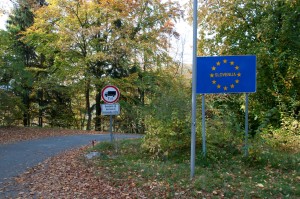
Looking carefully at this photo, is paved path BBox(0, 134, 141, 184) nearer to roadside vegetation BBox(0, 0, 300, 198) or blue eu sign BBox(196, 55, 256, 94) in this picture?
roadside vegetation BBox(0, 0, 300, 198)

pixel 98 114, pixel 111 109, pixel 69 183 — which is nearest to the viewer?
pixel 69 183

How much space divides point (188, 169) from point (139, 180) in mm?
1344

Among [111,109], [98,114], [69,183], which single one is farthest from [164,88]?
[98,114]

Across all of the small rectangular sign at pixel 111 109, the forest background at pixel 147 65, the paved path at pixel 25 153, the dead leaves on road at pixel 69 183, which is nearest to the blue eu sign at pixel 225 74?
the forest background at pixel 147 65

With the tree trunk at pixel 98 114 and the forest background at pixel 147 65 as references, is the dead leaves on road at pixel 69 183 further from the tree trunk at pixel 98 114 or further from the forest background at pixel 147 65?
the tree trunk at pixel 98 114

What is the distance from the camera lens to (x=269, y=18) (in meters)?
13.9

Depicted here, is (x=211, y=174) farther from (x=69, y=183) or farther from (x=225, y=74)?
(x=69, y=183)

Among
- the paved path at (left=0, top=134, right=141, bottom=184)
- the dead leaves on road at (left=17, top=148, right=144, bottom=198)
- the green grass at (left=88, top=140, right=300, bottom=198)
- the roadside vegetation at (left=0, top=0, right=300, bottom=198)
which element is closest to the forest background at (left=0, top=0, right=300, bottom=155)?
the roadside vegetation at (left=0, top=0, right=300, bottom=198)

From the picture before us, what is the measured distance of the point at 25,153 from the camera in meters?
11.1

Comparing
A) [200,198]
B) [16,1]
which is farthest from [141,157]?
[16,1]

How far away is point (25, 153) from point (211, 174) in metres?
7.40

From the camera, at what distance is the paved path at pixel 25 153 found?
28.1ft

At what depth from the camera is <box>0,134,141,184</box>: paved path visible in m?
8.58

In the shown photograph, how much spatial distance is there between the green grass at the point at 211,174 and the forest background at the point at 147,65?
714 mm
